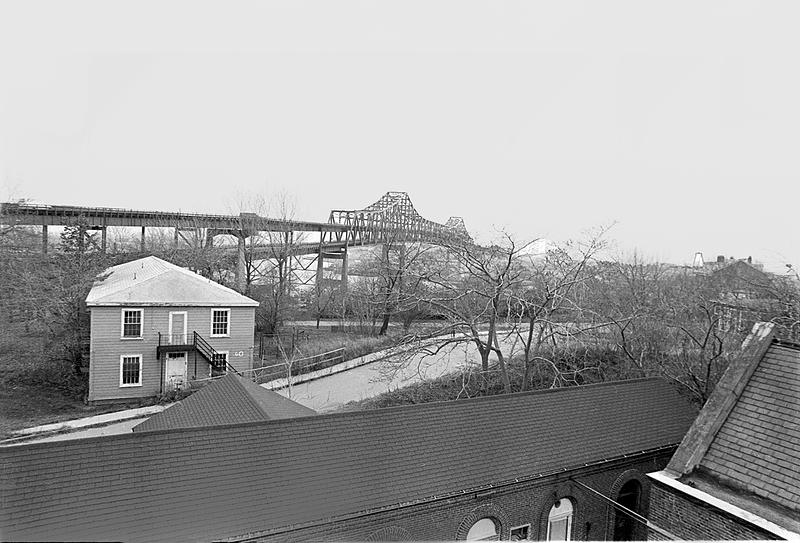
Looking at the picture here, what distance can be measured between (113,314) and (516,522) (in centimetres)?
1181

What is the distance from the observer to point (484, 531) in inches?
225

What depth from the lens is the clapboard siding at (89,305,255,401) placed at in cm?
1306

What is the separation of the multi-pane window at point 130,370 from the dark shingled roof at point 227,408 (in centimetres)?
685

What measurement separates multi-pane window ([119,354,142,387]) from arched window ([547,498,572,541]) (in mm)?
11640

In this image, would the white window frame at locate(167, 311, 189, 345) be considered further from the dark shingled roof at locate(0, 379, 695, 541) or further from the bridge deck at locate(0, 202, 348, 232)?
the dark shingled roof at locate(0, 379, 695, 541)

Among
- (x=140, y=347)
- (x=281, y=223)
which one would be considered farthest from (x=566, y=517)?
(x=281, y=223)

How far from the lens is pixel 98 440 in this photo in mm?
4301

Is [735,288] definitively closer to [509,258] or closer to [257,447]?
[509,258]

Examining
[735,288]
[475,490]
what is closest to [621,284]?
[735,288]

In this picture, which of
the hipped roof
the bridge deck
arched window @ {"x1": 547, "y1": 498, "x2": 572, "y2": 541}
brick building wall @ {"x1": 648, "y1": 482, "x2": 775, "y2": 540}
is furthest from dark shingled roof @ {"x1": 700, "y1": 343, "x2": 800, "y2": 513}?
the hipped roof

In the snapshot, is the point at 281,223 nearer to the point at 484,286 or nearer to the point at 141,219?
the point at 141,219

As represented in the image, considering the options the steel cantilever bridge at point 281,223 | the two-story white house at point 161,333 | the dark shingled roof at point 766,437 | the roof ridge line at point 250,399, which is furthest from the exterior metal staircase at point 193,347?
the dark shingled roof at point 766,437

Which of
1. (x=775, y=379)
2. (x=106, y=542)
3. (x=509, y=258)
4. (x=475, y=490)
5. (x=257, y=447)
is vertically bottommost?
(x=475, y=490)

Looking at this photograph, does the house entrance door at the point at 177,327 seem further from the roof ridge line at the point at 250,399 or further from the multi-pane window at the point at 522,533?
the multi-pane window at the point at 522,533
